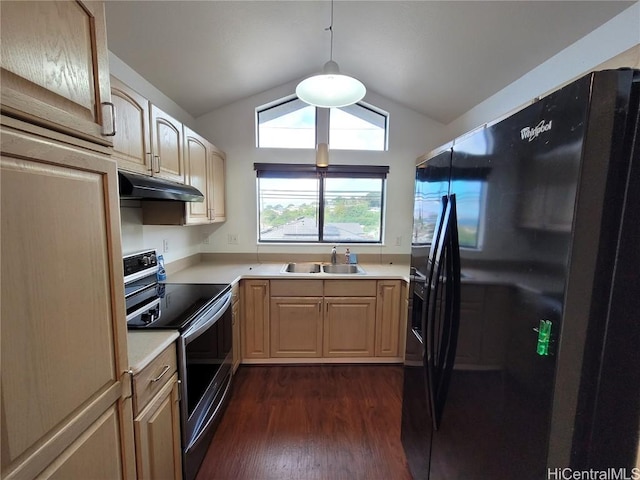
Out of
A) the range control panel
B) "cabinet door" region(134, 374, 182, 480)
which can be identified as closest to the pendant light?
the range control panel

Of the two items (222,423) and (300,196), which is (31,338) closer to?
(222,423)

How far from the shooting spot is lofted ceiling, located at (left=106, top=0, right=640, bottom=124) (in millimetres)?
1585

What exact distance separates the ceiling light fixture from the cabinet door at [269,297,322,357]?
1.63 metres

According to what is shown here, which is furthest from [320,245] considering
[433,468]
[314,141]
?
[433,468]

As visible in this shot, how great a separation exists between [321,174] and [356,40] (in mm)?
1291

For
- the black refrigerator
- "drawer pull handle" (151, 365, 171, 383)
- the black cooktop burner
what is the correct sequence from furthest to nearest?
1. the black cooktop burner
2. "drawer pull handle" (151, 365, 171, 383)
3. the black refrigerator

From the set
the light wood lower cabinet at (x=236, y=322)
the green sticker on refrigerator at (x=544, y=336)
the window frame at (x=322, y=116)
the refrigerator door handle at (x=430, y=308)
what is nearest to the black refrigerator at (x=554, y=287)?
the green sticker on refrigerator at (x=544, y=336)

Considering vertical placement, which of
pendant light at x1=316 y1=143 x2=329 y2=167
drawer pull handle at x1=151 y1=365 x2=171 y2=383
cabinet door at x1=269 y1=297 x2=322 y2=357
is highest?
pendant light at x1=316 y1=143 x2=329 y2=167

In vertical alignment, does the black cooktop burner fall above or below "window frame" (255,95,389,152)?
below

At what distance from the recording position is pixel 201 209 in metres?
2.38

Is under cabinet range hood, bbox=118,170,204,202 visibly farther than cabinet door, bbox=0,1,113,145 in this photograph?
Yes

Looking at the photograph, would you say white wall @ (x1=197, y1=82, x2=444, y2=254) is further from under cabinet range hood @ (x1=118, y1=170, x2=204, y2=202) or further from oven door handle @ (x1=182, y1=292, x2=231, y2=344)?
under cabinet range hood @ (x1=118, y1=170, x2=204, y2=202)

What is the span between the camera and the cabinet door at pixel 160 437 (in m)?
1.04

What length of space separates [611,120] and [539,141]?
13 centimetres
